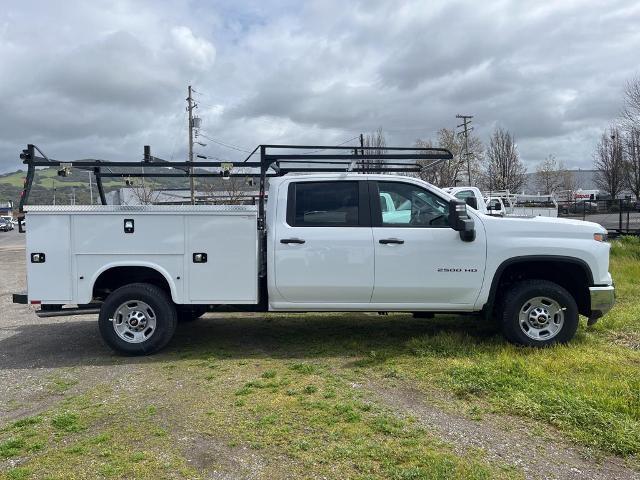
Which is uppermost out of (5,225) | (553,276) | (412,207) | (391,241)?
(5,225)

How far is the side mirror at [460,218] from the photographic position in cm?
575

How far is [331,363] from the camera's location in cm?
572

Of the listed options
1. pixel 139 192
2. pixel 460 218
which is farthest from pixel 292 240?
pixel 139 192

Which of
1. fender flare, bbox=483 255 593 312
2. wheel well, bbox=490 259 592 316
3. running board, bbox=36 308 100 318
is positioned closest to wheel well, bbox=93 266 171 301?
running board, bbox=36 308 100 318

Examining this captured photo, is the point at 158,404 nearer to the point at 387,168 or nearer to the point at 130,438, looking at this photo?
the point at 130,438

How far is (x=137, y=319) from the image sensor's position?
6.10 m

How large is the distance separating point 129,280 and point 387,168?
3.54 m

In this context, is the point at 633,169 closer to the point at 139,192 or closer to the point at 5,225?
the point at 139,192

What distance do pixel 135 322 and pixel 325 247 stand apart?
7.55 feet

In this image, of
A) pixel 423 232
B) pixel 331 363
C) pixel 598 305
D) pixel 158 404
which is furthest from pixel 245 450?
pixel 598 305

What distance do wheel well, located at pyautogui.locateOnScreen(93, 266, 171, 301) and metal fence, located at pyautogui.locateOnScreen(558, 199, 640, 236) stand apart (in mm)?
18690

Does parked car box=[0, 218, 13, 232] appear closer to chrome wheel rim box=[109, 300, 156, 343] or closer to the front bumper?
chrome wheel rim box=[109, 300, 156, 343]

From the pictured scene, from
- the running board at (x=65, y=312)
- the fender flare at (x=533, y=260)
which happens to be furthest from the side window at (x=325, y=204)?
the running board at (x=65, y=312)

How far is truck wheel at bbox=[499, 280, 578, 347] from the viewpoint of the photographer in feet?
19.6
